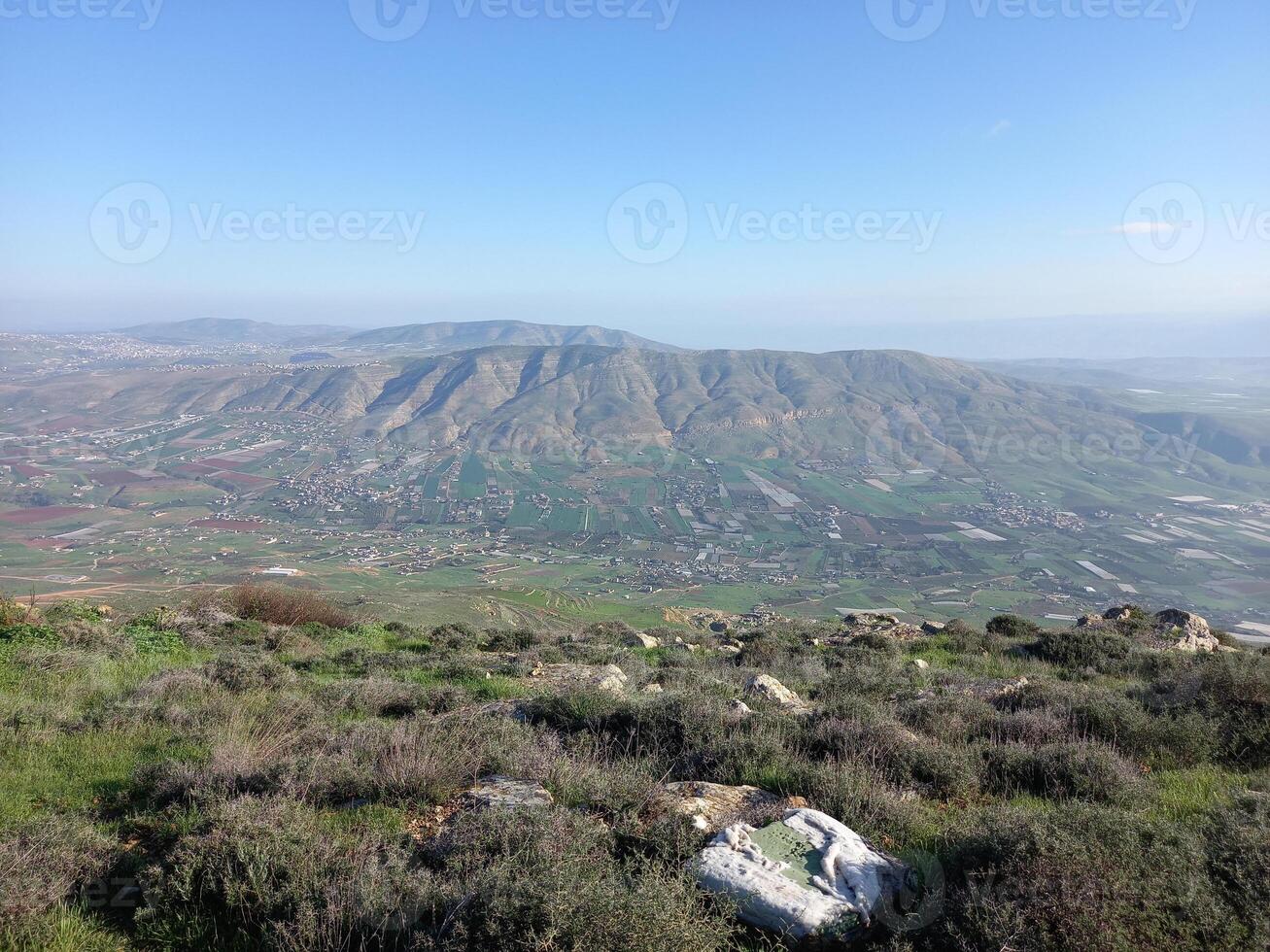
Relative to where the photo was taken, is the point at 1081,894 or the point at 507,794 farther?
the point at 507,794

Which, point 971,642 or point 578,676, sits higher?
point 578,676

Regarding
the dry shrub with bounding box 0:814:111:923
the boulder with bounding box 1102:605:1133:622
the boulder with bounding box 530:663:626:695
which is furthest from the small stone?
the boulder with bounding box 1102:605:1133:622

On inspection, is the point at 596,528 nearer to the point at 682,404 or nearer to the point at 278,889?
the point at 682,404

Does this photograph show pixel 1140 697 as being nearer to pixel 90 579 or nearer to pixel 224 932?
pixel 224 932

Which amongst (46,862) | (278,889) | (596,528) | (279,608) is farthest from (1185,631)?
(596,528)

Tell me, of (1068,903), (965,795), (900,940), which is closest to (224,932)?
(900,940)

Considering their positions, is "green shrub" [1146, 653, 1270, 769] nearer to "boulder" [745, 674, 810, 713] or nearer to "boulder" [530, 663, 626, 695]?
"boulder" [745, 674, 810, 713]

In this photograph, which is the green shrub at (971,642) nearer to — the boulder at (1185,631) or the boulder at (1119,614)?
the boulder at (1185,631)
